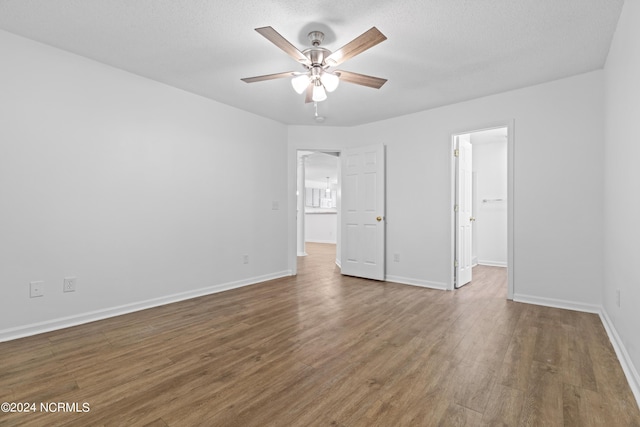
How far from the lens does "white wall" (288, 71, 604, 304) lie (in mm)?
3080

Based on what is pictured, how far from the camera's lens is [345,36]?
241cm

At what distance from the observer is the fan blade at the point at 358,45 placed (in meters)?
1.94

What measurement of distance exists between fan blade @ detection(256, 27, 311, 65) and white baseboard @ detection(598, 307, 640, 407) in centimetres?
292

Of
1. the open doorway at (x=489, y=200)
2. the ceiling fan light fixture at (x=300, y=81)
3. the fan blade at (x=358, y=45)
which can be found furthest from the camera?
the open doorway at (x=489, y=200)

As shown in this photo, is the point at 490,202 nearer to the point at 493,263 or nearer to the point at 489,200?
the point at 489,200

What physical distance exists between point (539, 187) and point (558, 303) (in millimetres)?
1266

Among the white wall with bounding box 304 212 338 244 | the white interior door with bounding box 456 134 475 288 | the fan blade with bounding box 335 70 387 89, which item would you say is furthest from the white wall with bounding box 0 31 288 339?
the white wall with bounding box 304 212 338 244

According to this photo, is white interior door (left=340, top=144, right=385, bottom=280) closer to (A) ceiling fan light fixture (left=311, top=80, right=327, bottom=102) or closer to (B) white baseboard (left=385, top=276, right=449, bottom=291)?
(B) white baseboard (left=385, top=276, right=449, bottom=291)

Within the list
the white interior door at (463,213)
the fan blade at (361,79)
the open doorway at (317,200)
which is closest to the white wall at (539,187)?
the white interior door at (463,213)

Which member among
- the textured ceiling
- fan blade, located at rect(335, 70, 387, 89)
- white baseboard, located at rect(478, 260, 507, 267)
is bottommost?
white baseboard, located at rect(478, 260, 507, 267)

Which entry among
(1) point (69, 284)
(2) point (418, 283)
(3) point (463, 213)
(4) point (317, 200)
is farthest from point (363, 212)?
(4) point (317, 200)

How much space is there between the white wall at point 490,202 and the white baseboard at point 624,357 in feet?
10.8

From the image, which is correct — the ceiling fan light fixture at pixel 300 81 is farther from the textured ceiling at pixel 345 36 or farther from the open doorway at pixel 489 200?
the open doorway at pixel 489 200

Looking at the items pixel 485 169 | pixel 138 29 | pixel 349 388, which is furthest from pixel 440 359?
pixel 485 169
